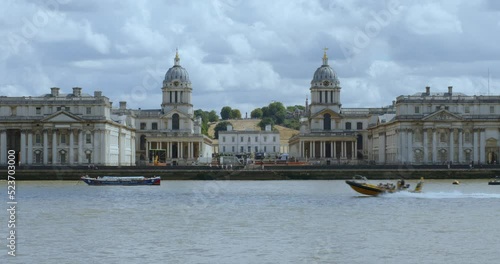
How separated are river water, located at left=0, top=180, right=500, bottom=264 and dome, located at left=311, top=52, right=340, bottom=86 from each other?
91581mm

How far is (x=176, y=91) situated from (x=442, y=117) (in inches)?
1878

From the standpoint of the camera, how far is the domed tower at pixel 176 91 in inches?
6929

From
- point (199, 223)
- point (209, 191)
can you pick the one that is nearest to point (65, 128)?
point (209, 191)

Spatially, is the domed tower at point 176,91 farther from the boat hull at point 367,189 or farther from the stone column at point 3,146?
the boat hull at point 367,189

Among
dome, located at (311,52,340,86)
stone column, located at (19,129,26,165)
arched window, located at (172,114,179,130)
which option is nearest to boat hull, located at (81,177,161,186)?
stone column, located at (19,129,26,165)

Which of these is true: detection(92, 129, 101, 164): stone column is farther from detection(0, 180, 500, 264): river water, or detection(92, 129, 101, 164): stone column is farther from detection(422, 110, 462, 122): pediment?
detection(0, 180, 500, 264): river water

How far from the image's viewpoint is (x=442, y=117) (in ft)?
475

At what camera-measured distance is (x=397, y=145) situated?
147750 mm

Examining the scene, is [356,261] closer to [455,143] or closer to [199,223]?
[199,223]

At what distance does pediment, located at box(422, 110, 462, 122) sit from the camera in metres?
144

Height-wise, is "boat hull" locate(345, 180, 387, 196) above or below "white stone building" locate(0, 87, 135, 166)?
below

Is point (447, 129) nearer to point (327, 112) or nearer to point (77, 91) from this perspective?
point (327, 112)

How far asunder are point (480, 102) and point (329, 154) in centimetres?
3677

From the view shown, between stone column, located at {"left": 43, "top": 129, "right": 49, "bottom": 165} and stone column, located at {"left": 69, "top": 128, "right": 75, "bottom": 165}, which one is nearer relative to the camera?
stone column, located at {"left": 43, "top": 129, "right": 49, "bottom": 165}
